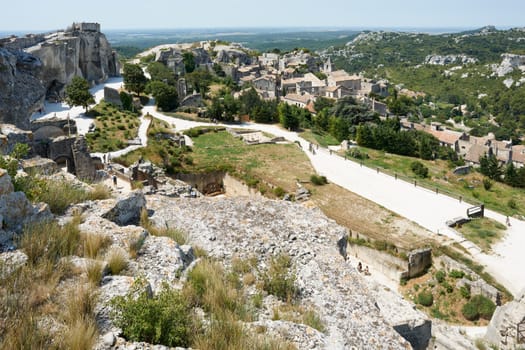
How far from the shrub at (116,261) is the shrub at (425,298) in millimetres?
13454

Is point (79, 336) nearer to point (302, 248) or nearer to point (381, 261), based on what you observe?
point (302, 248)

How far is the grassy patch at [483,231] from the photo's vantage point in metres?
19.2

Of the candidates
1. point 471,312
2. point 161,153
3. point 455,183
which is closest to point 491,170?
point 455,183

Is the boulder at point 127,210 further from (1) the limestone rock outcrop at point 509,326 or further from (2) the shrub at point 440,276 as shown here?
(2) the shrub at point 440,276

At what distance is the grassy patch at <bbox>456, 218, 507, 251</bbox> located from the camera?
1919 cm

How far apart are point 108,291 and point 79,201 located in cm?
335

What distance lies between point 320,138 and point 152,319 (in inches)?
1513

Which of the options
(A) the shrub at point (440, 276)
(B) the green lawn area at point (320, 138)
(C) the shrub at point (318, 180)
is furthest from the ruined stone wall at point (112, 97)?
(A) the shrub at point (440, 276)

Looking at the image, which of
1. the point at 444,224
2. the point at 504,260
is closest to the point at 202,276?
the point at 504,260

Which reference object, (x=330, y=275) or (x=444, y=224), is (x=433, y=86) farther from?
(x=330, y=275)

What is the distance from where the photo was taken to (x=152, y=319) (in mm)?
4379

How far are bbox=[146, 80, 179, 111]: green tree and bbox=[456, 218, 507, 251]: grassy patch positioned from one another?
35245 mm

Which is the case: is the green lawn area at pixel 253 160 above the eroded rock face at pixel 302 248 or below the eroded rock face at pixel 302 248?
below

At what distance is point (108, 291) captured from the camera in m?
4.90
